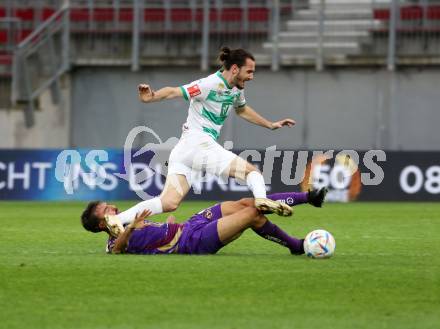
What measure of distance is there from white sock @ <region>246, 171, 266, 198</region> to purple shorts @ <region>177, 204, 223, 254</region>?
0.37m

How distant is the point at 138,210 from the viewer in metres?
11.2

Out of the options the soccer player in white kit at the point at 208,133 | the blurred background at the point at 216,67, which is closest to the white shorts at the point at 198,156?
the soccer player in white kit at the point at 208,133

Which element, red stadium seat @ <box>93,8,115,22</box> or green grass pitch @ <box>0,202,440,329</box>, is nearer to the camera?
green grass pitch @ <box>0,202,440,329</box>

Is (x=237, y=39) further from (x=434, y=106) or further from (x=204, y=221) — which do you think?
(x=204, y=221)

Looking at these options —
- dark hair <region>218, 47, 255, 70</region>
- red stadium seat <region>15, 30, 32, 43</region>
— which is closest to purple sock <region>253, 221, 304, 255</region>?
dark hair <region>218, 47, 255, 70</region>

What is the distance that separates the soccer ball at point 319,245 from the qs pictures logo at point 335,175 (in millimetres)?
11706

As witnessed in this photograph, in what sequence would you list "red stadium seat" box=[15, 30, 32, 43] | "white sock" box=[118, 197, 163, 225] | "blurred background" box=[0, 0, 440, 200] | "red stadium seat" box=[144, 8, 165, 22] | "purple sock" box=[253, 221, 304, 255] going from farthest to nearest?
"red stadium seat" box=[15, 30, 32, 43], "red stadium seat" box=[144, 8, 165, 22], "blurred background" box=[0, 0, 440, 200], "white sock" box=[118, 197, 163, 225], "purple sock" box=[253, 221, 304, 255]

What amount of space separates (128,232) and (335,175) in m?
12.5

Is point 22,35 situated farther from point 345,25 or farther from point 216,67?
point 345,25

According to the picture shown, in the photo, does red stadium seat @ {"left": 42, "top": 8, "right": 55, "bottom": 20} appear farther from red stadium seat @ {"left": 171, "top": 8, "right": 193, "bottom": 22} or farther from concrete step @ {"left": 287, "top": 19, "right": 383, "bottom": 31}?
concrete step @ {"left": 287, "top": 19, "right": 383, "bottom": 31}

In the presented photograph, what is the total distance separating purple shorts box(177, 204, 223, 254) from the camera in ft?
35.6

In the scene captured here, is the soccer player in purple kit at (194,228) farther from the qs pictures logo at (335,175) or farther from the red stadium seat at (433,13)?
the red stadium seat at (433,13)

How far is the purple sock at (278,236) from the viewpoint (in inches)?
427

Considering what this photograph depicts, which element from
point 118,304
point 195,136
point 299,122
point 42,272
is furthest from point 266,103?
point 118,304
